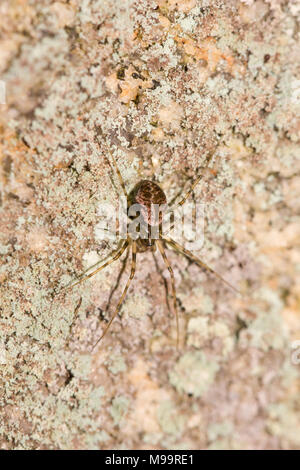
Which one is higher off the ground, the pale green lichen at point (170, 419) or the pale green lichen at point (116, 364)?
the pale green lichen at point (116, 364)

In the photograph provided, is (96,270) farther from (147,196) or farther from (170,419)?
(170,419)

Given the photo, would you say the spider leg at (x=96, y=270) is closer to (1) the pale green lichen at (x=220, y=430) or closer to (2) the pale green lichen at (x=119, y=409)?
(2) the pale green lichen at (x=119, y=409)

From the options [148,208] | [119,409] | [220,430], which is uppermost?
[148,208]

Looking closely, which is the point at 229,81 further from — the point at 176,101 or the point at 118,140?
the point at 118,140

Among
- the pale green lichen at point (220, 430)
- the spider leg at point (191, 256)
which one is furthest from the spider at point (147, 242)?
the pale green lichen at point (220, 430)

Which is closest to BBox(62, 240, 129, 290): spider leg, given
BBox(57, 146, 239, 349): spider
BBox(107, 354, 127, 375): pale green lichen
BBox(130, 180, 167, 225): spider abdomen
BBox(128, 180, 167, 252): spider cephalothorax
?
BBox(57, 146, 239, 349): spider

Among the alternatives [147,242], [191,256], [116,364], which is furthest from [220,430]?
[147,242]

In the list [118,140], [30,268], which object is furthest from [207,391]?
[118,140]

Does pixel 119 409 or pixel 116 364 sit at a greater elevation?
pixel 116 364

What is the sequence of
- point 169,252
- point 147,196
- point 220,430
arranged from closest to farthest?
point 220,430 < point 147,196 < point 169,252
